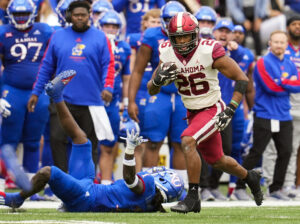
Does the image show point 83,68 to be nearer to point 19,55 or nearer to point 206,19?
point 19,55

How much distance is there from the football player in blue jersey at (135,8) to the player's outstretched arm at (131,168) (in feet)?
17.9

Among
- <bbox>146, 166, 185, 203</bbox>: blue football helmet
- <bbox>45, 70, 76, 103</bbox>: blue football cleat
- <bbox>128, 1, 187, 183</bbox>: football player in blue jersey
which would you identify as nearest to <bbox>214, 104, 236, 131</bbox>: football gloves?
<bbox>146, 166, 185, 203</bbox>: blue football helmet

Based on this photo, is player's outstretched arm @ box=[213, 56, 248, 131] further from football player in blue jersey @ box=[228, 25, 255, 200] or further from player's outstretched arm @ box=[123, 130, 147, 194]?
football player in blue jersey @ box=[228, 25, 255, 200]

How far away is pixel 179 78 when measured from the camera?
7.83 meters

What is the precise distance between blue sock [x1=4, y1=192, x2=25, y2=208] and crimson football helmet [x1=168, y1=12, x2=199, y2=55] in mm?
1851

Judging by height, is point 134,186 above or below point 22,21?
below

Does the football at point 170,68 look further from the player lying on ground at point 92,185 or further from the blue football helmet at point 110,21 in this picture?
the blue football helmet at point 110,21

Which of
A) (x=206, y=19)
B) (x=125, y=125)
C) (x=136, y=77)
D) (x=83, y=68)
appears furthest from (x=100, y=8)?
(x=83, y=68)

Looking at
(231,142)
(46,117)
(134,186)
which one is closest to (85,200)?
(134,186)

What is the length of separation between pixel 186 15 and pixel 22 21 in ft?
8.94

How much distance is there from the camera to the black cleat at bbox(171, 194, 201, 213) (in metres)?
7.31


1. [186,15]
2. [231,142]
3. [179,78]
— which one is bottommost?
[231,142]

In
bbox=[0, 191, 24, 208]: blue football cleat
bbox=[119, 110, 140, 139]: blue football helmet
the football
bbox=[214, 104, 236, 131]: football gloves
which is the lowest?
bbox=[119, 110, 140, 139]: blue football helmet

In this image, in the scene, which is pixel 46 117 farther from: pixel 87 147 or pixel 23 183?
pixel 23 183
